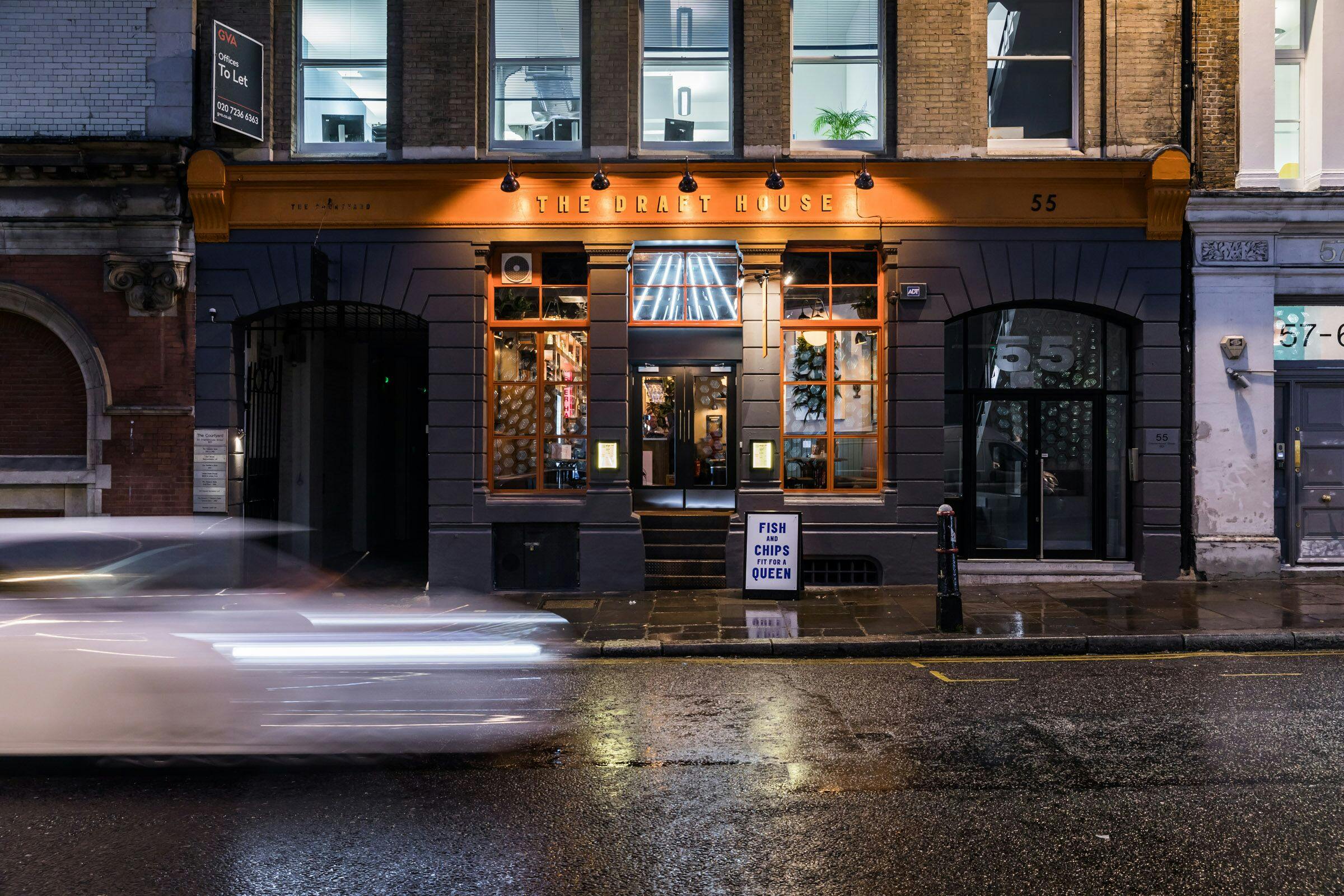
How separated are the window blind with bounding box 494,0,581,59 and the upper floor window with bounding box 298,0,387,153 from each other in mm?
1630

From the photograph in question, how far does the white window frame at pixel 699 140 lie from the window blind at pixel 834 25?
33.9 inches

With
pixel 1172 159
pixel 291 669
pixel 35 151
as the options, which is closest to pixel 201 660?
pixel 291 669

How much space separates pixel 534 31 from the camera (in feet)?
43.1

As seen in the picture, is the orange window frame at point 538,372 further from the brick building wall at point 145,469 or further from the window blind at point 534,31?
the brick building wall at point 145,469

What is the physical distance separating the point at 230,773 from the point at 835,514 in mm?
8740

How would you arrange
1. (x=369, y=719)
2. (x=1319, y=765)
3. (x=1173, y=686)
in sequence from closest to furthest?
(x=1319, y=765) < (x=369, y=719) < (x=1173, y=686)

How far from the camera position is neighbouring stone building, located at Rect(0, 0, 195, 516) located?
40.9 ft

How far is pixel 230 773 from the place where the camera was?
533 centimetres

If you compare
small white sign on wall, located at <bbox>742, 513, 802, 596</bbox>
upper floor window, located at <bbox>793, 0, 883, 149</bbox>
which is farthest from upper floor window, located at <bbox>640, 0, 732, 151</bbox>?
small white sign on wall, located at <bbox>742, 513, 802, 596</bbox>

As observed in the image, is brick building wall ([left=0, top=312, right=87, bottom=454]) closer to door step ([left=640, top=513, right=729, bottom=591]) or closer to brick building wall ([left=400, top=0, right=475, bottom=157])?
brick building wall ([left=400, top=0, right=475, bottom=157])

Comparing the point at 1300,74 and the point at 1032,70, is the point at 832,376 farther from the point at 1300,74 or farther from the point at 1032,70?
the point at 1300,74

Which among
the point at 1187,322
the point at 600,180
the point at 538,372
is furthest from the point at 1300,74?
the point at 538,372

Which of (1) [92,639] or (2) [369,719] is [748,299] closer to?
(2) [369,719]

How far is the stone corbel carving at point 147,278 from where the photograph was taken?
1243cm
